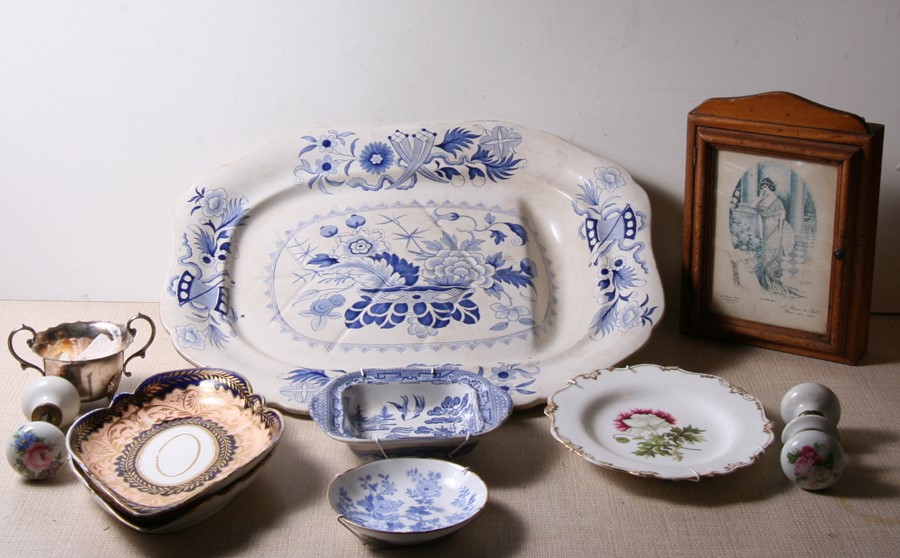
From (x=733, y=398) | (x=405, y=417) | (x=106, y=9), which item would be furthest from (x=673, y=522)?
(x=106, y=9)

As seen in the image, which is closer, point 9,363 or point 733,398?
point 733,398

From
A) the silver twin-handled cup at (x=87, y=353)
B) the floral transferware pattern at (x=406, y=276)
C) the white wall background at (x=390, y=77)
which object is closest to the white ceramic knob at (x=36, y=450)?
the silver twin-handled cup at (x=87, y=353)

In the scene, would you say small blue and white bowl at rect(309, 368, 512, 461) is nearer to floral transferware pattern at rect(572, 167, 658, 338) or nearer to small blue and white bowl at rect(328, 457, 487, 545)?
small blue and white bowl at rect(328, 457, 487, 545)

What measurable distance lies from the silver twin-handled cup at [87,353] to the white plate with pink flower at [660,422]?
540 mm

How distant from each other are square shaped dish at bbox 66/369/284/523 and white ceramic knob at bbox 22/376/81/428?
0.17ft

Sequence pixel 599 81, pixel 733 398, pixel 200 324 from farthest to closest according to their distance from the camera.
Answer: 1. pixel 599 81
2. pixel 200 324
3. pixel 733 398

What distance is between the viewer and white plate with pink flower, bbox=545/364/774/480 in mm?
1218

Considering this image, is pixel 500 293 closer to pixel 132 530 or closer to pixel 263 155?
pixel 263 155

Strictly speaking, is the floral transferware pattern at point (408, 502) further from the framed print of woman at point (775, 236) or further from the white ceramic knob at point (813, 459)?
the framed print of woman at point (775, 236)

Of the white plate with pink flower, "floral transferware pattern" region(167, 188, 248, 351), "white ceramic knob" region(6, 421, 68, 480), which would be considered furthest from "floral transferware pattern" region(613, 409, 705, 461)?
"white ceramic knob" region(6, 421, 68, 480)

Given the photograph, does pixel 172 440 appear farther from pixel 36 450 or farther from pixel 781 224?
pixel 781 224

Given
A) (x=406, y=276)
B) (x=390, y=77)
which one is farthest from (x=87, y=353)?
(x=390, y=77)

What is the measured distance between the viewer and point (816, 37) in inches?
58.9

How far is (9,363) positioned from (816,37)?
118 cm
